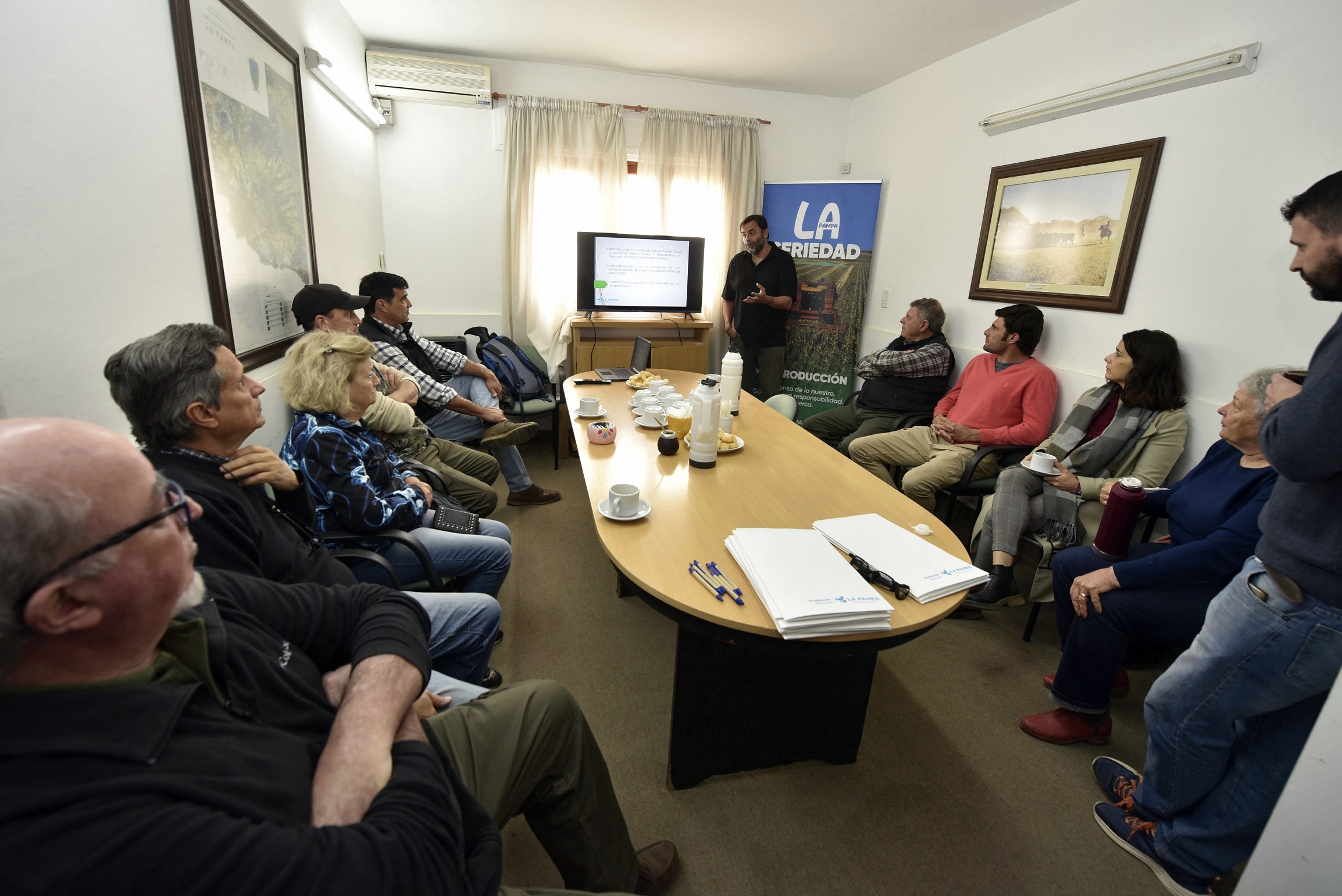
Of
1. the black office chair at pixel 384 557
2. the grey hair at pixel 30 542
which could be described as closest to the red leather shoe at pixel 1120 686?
the black office chair at pixel 384 557

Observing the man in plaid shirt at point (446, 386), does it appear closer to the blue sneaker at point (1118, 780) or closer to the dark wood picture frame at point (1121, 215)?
the blue sneaker at point (1118, 780)

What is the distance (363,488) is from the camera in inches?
65.1

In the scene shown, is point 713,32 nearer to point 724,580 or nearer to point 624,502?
point 624,502

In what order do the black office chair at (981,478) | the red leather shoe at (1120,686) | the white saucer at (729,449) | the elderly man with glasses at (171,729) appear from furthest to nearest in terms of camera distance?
1. the black office chair at (981,478)
2. the white saucer at (729,449)
3. the red leather shoe at (1120,686)
4. the elderly man with glasses at (171,729)

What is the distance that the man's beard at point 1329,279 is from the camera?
1147 mm

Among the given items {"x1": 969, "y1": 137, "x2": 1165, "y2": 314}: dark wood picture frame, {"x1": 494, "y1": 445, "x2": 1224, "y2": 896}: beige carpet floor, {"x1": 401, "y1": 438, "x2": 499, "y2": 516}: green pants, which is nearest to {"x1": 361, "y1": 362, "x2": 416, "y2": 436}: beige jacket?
{"x1": 401, "y1": 438, "x2": 499, "y2": 516}: green pants

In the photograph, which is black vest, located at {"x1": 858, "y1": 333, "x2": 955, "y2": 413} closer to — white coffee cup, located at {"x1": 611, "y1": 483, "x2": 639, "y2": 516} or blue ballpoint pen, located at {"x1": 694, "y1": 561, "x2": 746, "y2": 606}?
white coffee cup, located at {"x1": 611, "y1": 483, "x2": 639, "y2": 516}

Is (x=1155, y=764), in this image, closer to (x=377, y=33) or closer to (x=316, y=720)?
(x=316, y=720)

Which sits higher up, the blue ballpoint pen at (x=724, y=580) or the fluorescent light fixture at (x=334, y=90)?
the fluorescent light fixture at (x=334, y=90)

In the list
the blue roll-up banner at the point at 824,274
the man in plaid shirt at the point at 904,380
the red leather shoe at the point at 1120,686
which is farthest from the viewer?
the blue roll-up banner at the point at 824,274

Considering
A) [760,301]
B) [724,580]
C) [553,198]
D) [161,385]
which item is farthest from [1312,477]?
[553,198]

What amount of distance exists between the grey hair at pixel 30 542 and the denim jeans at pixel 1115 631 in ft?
7.52

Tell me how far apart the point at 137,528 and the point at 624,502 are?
1059 millimetres

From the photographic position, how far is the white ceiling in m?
3.21
